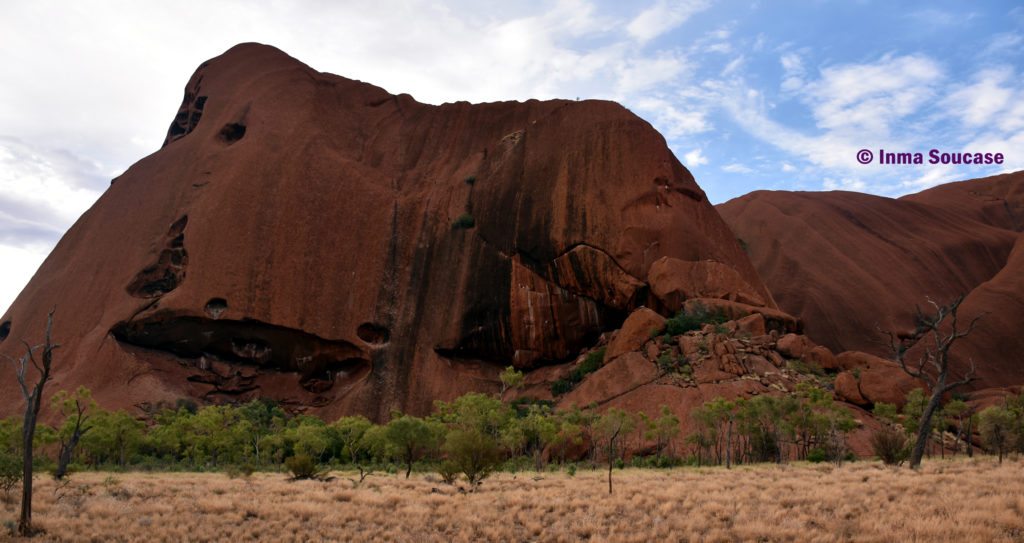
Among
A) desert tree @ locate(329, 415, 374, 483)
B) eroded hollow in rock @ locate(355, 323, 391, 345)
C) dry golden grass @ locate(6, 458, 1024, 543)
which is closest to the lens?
dry golden grass @ locate(6, 458, 1024, 543)

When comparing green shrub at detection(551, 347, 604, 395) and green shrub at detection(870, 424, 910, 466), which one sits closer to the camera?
green shrub at detection(870, 424, 910, 466)

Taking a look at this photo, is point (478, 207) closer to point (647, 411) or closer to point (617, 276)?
point (617, 276)

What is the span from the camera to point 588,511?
1691cm

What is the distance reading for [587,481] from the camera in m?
25.5

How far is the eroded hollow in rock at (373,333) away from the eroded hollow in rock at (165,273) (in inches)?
594

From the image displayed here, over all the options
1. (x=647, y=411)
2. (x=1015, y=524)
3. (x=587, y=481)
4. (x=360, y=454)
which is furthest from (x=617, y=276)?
(x=1015, y=524)

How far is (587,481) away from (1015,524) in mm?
15174

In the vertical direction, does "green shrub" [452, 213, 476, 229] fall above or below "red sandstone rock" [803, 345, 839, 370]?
above

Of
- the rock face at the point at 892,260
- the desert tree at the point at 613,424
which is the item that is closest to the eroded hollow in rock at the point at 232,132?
the desert tree at the point at 613,424

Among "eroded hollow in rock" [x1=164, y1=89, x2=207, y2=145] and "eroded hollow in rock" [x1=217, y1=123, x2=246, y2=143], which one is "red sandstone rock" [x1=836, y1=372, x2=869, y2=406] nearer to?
"eroded hollow in rock" [x1=217, y1=123, x2=246, y2=143]

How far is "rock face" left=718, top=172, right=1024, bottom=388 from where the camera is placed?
217 ft

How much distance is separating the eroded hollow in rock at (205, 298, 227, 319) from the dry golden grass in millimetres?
32310

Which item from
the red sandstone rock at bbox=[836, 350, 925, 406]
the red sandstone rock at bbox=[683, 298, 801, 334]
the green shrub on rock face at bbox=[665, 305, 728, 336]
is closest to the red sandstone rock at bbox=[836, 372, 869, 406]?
the red sandstone rock at bbox=[836, 350, 925, 406]

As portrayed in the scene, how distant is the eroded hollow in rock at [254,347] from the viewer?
5412 cm
